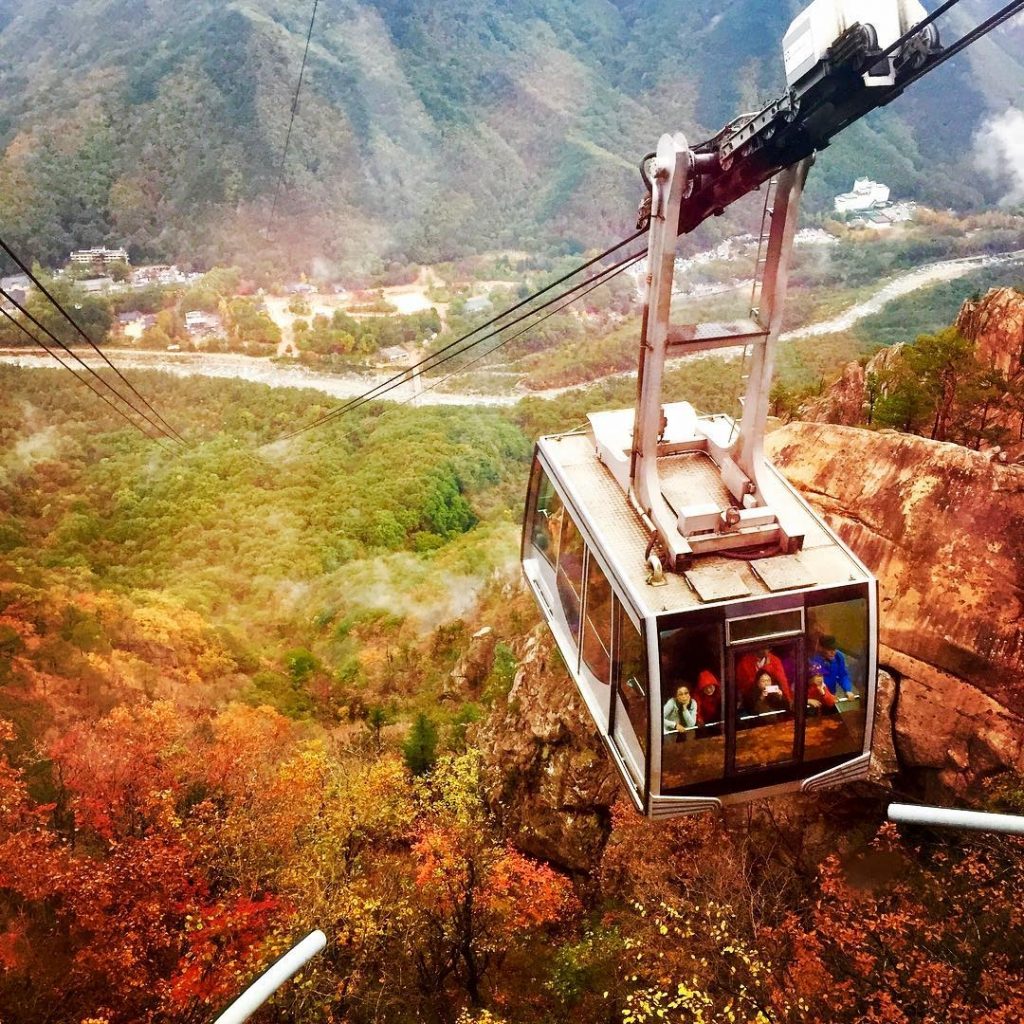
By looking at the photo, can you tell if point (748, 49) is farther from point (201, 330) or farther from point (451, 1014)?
point (451, 1014)

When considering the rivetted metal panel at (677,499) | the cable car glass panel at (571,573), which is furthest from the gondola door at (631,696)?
the cable car glass panel at (571,573)

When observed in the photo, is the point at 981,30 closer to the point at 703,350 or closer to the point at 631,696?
the point at 703,350

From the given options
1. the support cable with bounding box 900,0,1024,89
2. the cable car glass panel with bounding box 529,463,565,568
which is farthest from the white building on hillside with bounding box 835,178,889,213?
the support cable with bounding box 900,0,1024,89

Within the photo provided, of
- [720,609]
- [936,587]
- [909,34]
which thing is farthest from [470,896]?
[909,34]

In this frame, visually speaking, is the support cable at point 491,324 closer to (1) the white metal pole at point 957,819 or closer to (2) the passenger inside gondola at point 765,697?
(2) the passenger inside gondola at point 765,697

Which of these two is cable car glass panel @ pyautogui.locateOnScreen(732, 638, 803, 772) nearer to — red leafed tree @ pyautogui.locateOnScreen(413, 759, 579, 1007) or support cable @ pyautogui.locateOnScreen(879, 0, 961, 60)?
support cable @ pyautogui.locateOnScreen(879, 0, 961, 60)

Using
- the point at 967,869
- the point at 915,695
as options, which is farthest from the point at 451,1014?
the point at 915,695
